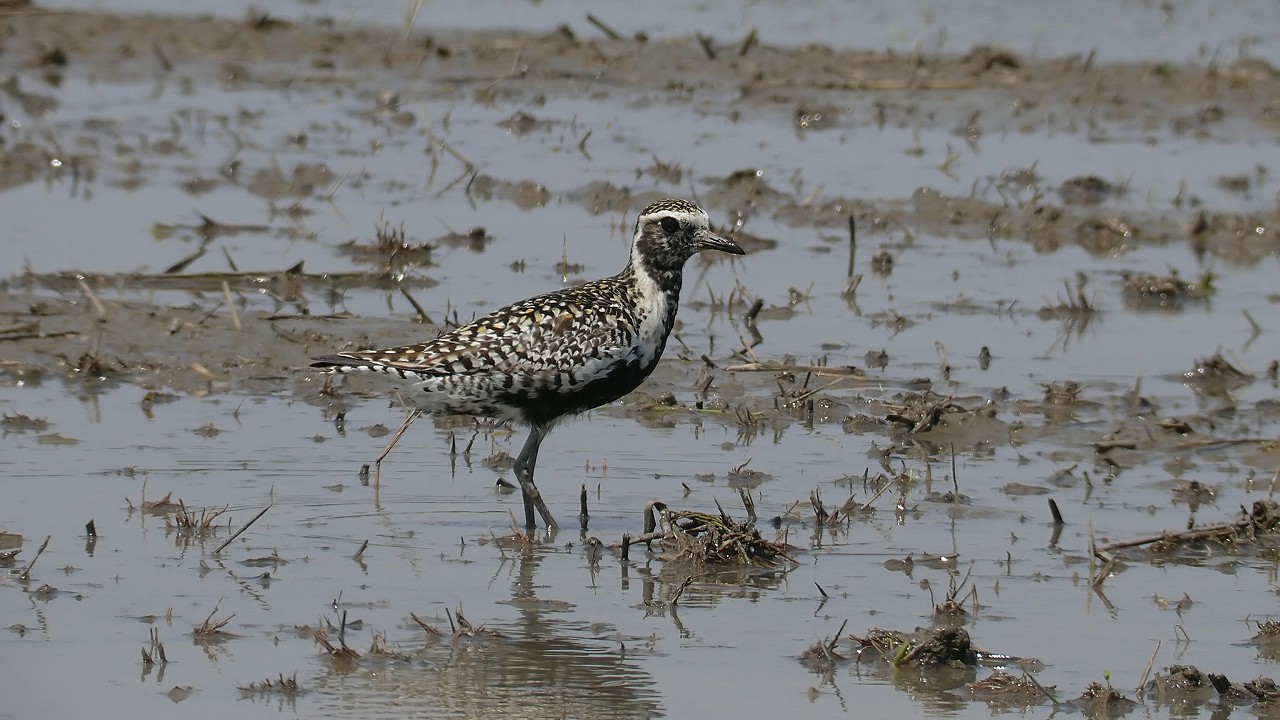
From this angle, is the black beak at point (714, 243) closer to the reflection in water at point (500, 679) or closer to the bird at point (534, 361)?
the bird at point (534, 361)

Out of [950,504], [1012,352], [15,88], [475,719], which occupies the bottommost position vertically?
[475,719]

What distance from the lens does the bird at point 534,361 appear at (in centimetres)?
970

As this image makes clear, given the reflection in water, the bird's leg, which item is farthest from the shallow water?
the bird's leg

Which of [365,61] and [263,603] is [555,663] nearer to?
[263,603]

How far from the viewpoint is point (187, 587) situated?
8406 millimetres

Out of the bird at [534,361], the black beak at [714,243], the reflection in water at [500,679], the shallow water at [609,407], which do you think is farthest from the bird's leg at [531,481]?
the reflection in water at [500,679]

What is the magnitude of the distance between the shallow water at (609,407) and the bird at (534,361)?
0.50 metres

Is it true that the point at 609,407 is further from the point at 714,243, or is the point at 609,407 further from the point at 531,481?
the point at 531,481

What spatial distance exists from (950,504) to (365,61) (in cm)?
1325

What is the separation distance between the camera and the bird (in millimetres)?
9695

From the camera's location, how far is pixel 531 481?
984 cm

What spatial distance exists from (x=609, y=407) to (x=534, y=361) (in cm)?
218

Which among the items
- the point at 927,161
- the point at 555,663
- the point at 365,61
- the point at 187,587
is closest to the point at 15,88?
the point at 365,61

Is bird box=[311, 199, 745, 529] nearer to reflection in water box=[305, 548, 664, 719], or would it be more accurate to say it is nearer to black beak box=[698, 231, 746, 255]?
black beak box=[698, 231, 746, 255]
